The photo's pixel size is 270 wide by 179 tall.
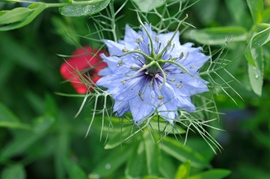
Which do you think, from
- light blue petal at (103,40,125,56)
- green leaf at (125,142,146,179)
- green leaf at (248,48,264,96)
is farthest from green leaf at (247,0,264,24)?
green leaf at (125,142,146,179)

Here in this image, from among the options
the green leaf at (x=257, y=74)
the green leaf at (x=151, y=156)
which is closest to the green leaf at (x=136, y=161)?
the green leaf at (x=151, y=156)

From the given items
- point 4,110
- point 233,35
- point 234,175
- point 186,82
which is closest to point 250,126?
point 234,175

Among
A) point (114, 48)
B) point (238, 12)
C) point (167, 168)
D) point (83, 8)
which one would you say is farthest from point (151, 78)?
point (238, 12)

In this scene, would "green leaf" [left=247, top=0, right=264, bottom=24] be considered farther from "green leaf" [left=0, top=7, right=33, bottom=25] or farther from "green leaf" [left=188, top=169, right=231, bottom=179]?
"green leaf" [left=0, top=7, right=33, bottom=25]

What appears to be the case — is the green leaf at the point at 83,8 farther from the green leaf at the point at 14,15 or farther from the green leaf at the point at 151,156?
the green leaf at the point at 151,156

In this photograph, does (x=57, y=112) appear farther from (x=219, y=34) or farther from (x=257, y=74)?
(x=257, y=74)
